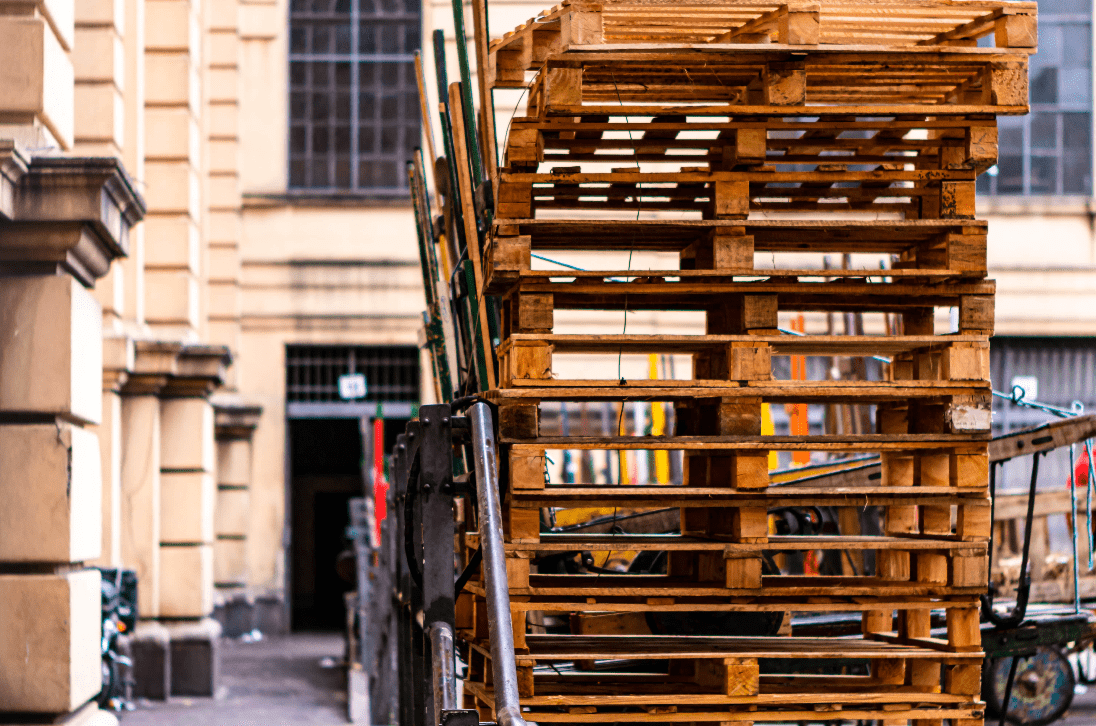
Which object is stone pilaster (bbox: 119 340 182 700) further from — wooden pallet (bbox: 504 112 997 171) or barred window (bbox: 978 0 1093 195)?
barred window (bbox: 978 0 1093 195)

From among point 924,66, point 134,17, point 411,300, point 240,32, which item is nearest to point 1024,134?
point 411,300

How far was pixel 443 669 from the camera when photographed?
4.34 metres

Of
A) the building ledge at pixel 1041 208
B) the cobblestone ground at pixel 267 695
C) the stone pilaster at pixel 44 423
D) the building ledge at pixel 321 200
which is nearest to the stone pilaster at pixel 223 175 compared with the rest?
the building ledge at pixel 321 200

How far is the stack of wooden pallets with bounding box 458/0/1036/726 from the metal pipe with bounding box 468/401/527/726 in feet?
0.97

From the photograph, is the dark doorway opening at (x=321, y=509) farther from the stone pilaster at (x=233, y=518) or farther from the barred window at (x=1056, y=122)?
the barred window at (x=1056, y=122)

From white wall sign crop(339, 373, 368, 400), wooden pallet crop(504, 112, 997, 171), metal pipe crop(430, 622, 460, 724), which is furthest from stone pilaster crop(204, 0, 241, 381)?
metal pipe crop(430, 622, 460, 724)

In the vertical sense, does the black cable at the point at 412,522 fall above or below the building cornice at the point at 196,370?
below

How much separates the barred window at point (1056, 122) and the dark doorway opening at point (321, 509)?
38.1 feet

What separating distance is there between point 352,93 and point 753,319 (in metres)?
17.7

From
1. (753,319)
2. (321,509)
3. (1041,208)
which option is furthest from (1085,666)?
(321,509)

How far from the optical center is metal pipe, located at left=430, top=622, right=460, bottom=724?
418cm

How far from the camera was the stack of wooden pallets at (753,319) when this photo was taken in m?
4.71

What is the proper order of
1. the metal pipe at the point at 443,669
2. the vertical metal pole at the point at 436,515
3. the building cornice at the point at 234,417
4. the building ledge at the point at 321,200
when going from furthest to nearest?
1. the building ledge at the point at 321,200
2. the building cornice at the point at 234,417
3. the vertical metal pole at the point at 436,515
4. the metal pipe at the point at 443,669

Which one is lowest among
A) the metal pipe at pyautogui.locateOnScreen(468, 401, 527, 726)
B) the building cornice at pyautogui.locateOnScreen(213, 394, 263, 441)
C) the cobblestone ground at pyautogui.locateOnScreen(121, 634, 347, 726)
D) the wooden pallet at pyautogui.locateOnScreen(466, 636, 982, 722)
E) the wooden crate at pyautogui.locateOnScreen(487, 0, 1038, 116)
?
the cobblestone ground at pyautogui.locateOnScreen(121, 634, 347, 726)
